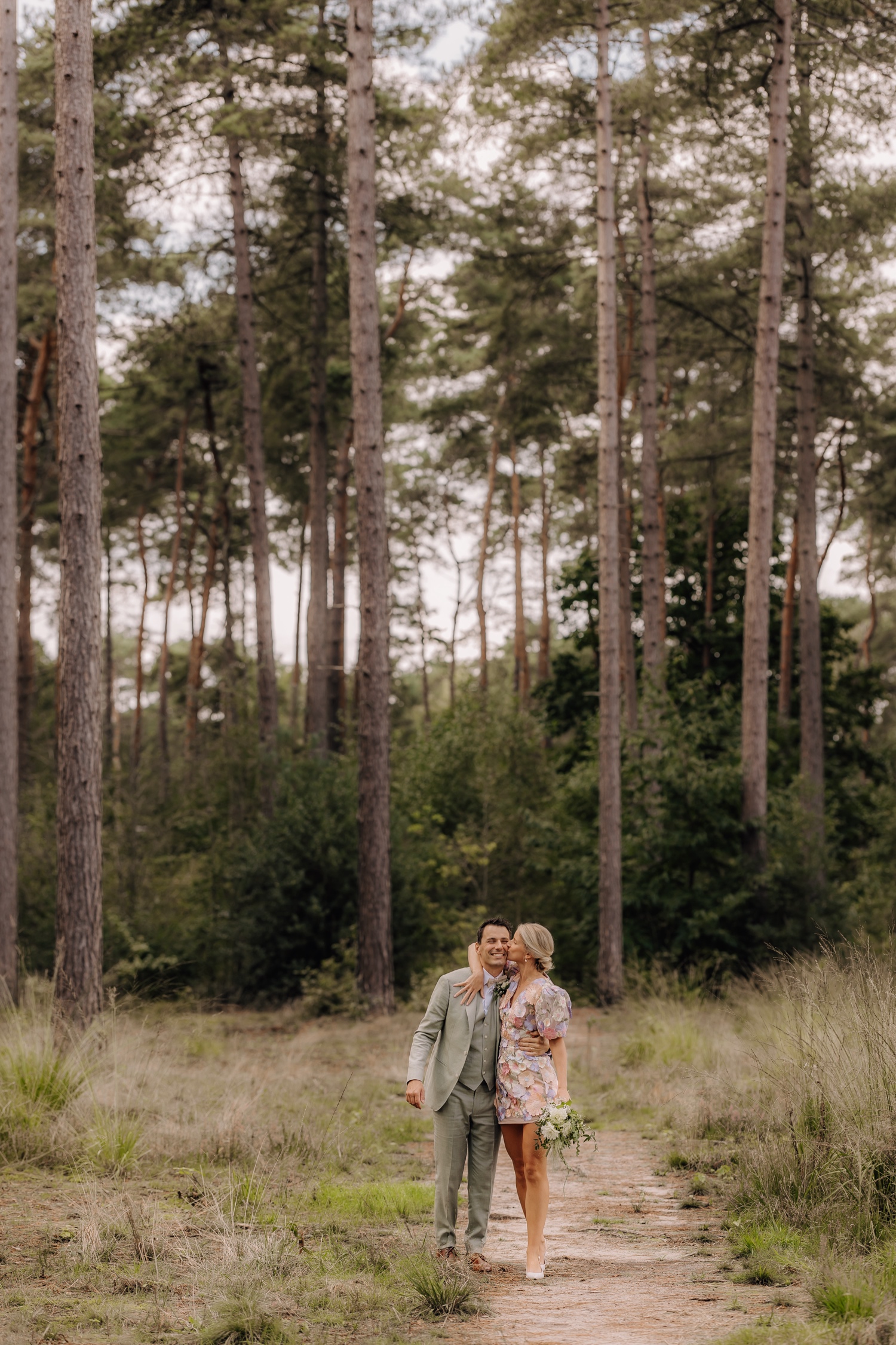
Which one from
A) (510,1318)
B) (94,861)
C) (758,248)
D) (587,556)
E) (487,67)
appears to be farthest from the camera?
(587,556)

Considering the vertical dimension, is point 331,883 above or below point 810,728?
below

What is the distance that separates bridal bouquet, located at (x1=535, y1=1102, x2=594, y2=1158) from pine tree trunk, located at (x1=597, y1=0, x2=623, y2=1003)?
35.2 feet

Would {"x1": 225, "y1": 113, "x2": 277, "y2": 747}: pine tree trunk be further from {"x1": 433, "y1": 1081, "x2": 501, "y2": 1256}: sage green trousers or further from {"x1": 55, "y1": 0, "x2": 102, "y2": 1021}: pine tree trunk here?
{"x1": 433, "y1": 1081, "x2": 501, "y2": 1256}: sage green trousers

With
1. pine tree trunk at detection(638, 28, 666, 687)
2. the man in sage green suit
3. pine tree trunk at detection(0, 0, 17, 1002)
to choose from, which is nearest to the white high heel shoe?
the man in sage green suit

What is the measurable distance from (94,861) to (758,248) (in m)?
16.6

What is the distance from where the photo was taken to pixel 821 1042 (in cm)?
666

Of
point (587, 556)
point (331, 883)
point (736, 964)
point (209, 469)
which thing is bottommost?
point (736, 964)

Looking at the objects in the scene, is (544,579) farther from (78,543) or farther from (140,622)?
(78,543)

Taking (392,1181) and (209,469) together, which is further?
(209,469)

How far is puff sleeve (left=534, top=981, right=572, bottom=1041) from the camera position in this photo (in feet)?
18.6

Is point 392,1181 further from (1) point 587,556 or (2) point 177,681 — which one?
(2) point 177,681

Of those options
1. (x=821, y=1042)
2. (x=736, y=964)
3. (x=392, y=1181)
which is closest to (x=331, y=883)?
(x=736, y=964)

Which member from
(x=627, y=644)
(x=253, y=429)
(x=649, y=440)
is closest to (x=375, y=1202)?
(x=253, y=429)

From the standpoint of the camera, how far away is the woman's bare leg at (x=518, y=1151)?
223 inches
